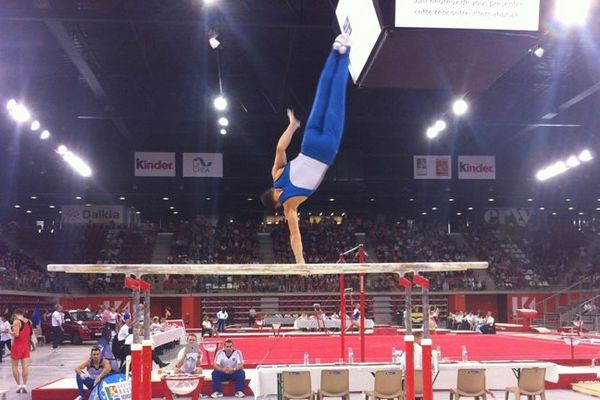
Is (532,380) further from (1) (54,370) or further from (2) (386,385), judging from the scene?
(1) (54,370)

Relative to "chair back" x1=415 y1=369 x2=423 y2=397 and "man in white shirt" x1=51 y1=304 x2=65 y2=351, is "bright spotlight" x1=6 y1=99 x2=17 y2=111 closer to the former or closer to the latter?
"man in white shirt" x1=51 y1=304 x2=65 y2=351

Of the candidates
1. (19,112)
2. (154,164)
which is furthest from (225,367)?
(154,164)

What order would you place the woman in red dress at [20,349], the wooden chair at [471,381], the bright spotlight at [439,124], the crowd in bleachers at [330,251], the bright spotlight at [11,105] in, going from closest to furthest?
the wooden chair at [471,381] → the woman in red dress at [20,349] → the bright spotlight at [11,105] → the bright spotlight at [439,124] → the crowd in bleachers at [330,251]

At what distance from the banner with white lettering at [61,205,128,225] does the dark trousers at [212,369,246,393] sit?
2281cm

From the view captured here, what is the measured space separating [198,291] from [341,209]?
438 inches

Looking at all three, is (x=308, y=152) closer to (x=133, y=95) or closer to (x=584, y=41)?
(x=584, y=41)

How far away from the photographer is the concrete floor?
34.2ft

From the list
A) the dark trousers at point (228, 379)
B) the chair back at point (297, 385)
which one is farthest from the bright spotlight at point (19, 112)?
the chair back at point (297, 385)

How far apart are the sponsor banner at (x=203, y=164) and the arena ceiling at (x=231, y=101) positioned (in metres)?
1.10

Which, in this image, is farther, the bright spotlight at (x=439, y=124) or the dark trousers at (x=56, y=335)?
the dark trousers at (x=56, y=335)

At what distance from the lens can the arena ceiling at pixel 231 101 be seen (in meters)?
12.4

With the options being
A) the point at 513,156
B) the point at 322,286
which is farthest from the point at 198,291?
the point at 513,156

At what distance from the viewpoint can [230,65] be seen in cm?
1612

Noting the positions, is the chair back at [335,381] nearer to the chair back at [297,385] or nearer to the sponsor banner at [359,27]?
the chair back at [297,385]
